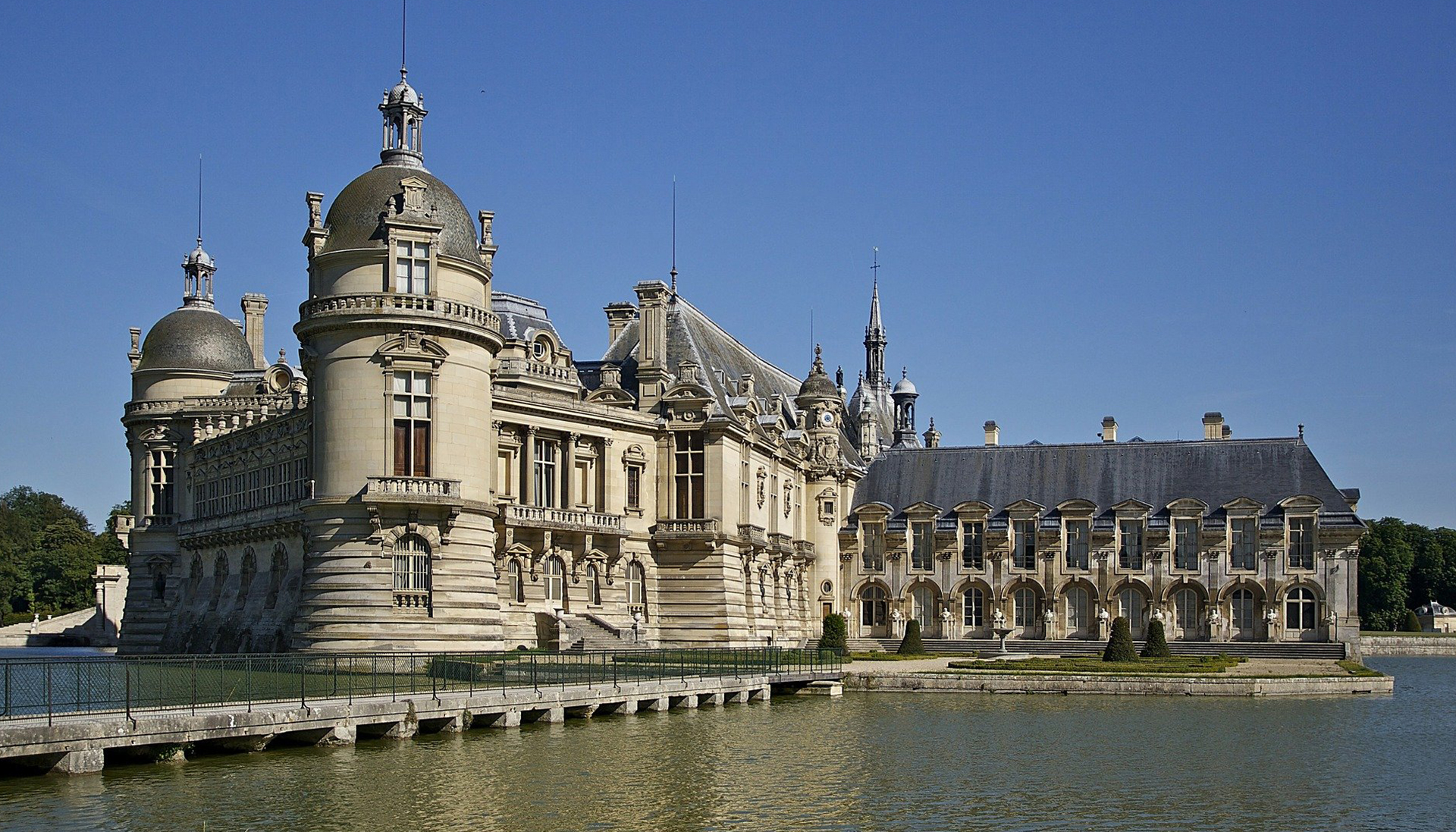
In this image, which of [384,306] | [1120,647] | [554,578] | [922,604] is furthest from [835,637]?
[384,306]

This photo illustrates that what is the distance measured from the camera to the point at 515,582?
56.9 meters

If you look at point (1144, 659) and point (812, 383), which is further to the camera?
point (812, 383)

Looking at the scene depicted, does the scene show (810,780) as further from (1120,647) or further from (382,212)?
(1120,647)

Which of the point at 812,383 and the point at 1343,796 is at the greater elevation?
the point at 812,383

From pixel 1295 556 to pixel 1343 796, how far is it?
47.5 meters

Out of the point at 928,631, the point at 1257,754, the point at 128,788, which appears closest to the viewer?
the point at 128,788

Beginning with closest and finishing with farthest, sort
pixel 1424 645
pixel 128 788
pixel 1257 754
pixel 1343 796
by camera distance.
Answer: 1. pixel 128 788
2. pixel 1343 796
3. pixel 1257 754
4. pixel 1424 645

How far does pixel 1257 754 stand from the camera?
35156mm

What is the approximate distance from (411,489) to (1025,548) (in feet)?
130

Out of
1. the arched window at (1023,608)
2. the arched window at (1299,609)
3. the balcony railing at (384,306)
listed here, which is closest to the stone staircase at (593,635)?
the balcony railing at (384,306)

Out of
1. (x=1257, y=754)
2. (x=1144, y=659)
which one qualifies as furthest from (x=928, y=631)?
(x=1257, y=754)

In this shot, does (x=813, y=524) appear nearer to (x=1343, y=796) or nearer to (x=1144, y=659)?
(x=1144, y=659)

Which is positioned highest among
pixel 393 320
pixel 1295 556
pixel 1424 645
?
pixel 393 320

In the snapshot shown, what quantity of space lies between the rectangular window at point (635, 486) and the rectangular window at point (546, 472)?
4666 millimetres
